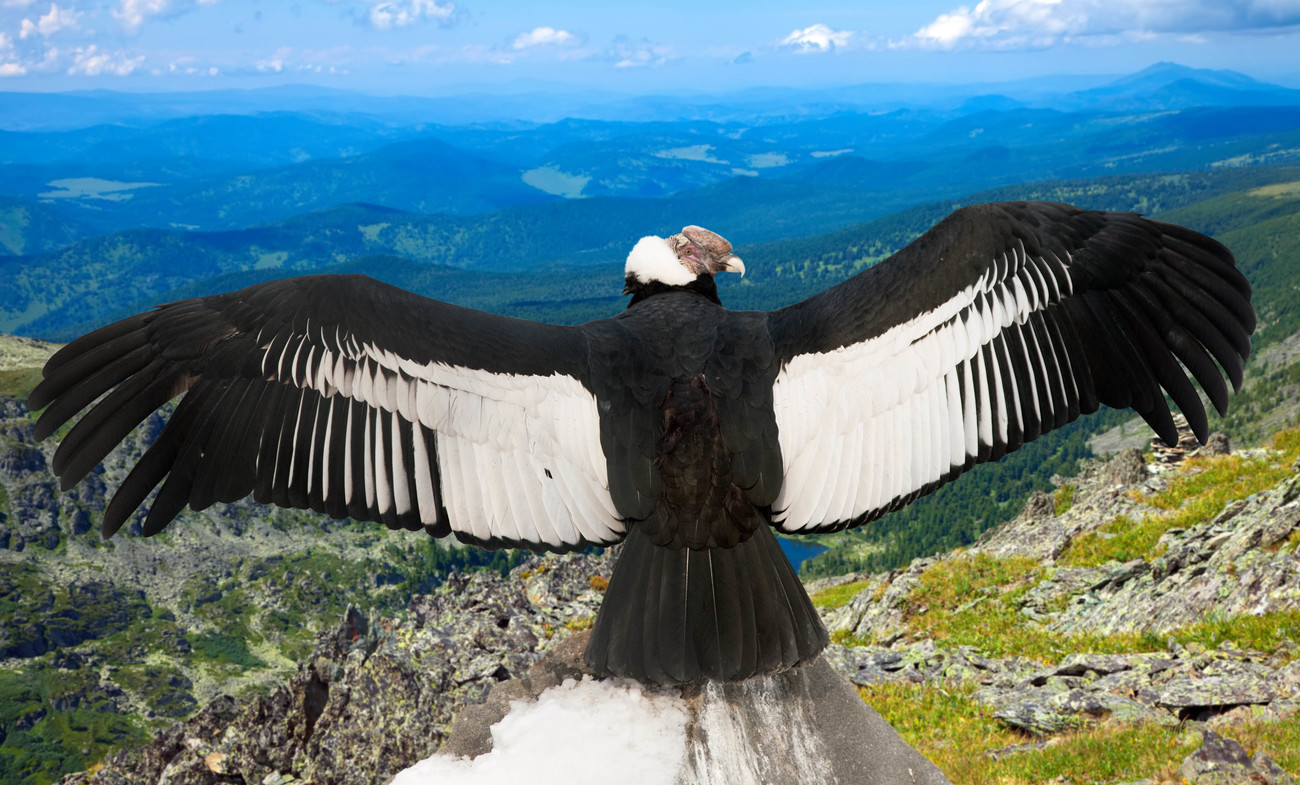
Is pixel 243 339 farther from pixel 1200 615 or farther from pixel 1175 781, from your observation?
pixel 1200 615

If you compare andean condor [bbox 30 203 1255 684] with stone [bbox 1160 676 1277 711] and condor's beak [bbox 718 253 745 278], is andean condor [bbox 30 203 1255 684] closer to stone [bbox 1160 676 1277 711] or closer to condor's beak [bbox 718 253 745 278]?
condor's beak [bbox 718 253 745 278]

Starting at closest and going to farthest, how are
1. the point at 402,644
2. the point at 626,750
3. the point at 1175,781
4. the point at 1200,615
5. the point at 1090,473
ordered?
1. the point at 626,750
2. the point at 1175,781
3. the point at 1200,615
4. the point at 402,644
5. the point at 1090,473

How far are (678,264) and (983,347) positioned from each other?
11.2ft

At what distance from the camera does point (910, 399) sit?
7445mm

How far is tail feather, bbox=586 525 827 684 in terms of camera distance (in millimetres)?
6309

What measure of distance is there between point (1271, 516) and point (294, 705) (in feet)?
85.4

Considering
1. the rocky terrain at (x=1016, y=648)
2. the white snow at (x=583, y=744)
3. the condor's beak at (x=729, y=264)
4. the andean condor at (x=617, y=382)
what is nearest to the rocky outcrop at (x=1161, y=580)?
the rocky terrain at (x=1016, y=648)

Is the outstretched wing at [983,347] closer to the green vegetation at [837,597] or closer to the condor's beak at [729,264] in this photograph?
the condor's beak at [729,264]

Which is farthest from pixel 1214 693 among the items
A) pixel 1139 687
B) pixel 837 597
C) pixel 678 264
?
pixel 837 597

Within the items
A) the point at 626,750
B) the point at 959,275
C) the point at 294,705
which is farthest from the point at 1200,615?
the point at 294,705

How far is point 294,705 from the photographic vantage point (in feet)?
88.9

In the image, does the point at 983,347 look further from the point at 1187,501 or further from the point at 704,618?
the point at 1187,501

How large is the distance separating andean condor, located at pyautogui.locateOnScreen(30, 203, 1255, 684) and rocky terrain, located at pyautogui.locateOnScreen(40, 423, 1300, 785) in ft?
13.9

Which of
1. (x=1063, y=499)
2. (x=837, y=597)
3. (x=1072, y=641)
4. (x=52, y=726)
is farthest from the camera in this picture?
(x=52, y=726)
